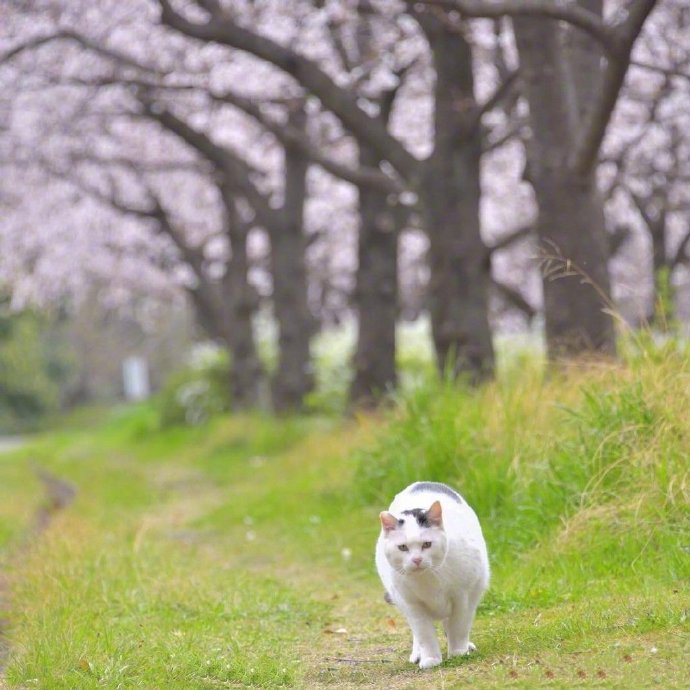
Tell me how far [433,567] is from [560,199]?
22.2 feet

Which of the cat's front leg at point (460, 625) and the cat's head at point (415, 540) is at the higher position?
the cat's head at point (415, 540)

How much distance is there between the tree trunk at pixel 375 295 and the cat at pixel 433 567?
11.3 m

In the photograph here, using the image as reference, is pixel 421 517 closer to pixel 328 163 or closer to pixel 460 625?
pixel 460 625

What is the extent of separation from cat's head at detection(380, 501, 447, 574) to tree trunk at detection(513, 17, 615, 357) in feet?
20.1

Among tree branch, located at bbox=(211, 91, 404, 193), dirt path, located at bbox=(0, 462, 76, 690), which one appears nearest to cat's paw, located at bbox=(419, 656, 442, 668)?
dirt path, located at bbox=(0, 462, 76, 690)

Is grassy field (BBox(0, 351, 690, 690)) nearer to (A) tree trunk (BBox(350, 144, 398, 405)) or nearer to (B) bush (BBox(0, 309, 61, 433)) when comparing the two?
(A) tree trunk (BBox(350, 144, 398, 405))

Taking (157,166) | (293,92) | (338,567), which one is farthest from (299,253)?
(338,567)

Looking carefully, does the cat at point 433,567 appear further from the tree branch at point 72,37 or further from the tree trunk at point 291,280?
the tree trunk at point 291,280

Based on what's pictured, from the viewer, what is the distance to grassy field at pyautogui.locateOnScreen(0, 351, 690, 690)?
5598 mm

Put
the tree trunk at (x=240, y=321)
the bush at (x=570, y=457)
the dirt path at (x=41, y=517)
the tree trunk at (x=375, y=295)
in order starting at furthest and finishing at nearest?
the tree trunk at (x=240, y=321), the tree trunk at (x=375, y=295), the bush at (x=570, y=457), the dirt path at (x=41, y=517)

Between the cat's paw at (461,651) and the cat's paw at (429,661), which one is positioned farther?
the cat's paw at (461,651)

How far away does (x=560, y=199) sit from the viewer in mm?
11609

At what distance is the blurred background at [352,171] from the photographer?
38.5 feet

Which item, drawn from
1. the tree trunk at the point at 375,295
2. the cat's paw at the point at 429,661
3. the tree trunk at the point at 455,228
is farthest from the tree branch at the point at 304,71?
the cat's paw at the point at 429,661
